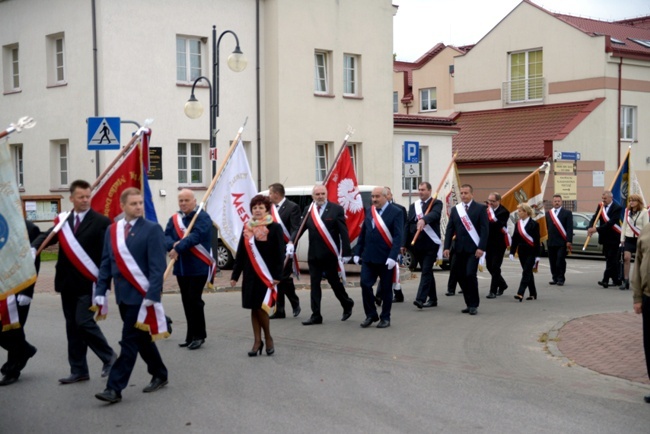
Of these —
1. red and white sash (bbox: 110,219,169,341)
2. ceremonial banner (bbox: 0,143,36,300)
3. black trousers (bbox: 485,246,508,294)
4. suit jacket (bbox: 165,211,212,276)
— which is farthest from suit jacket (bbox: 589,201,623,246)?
ceremonial banner (bbox: 0,143,36,300)

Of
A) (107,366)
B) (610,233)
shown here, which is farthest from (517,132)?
(107,366)

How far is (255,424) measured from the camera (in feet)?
A: 24.0

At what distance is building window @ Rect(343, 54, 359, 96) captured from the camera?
101ft

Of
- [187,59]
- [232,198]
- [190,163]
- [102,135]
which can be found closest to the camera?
[232,198]

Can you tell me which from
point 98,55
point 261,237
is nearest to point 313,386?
point 261,237

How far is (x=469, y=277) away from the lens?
14.3 metres

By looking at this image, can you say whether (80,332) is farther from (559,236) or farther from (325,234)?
(559,236)

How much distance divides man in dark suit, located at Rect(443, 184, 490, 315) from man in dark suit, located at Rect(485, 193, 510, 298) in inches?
89.0

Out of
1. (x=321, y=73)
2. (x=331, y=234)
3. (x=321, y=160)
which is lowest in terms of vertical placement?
(x=331, y=234)

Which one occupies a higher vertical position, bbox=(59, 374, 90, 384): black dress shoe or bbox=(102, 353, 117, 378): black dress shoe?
bbox=(102, 353, 117, 378): black dress shoe

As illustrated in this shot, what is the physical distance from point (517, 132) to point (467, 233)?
25.3 metres

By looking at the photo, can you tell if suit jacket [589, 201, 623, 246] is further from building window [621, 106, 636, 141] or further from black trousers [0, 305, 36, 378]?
building window [621, 106, 636, 141]

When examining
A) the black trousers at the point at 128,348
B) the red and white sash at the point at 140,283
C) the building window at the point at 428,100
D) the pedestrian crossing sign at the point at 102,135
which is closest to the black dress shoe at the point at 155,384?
the black trousers at the point at 128,348

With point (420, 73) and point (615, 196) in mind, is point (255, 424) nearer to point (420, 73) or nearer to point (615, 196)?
point (615, 196)
